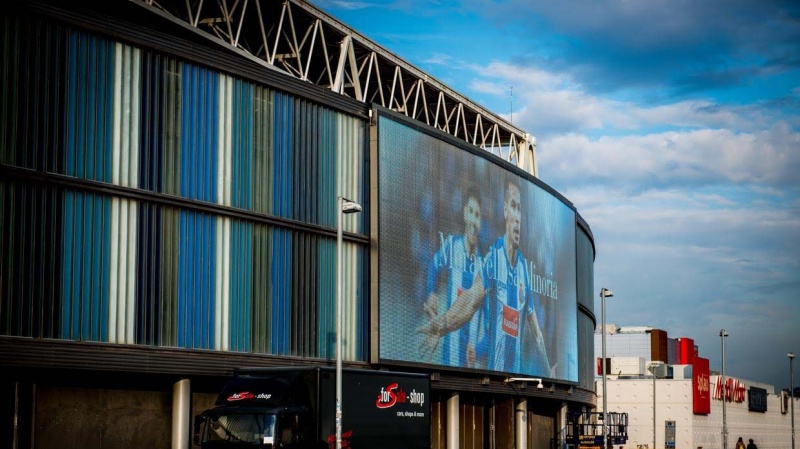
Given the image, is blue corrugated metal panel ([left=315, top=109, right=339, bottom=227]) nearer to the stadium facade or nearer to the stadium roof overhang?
the stadium facade

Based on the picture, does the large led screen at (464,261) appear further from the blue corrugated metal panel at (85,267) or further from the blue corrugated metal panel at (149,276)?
the blue corrugated metal panel at (85,267)

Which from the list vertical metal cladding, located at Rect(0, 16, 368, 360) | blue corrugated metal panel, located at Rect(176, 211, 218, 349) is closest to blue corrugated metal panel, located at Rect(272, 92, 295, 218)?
vertical metal cladding, located at Rect(0, 16, 368, 360)

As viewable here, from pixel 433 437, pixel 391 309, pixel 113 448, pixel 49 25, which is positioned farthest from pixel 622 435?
pixel 49 25

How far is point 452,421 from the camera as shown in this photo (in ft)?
175

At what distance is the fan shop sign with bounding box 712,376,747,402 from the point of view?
105312 mm

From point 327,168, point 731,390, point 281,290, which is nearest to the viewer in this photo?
point 281,290

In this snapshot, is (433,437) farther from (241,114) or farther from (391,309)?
(241,114)

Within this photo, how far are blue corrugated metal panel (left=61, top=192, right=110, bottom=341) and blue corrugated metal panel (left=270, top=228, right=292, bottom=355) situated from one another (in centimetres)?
768

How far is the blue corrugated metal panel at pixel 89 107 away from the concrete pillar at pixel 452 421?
2303 cm

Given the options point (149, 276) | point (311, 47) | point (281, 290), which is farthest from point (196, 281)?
point (311, 47)

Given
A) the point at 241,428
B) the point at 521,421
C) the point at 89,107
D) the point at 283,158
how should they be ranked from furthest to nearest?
the point at 521,421 < the point at 283,158 < the point at 89,107 < the point at 241,428

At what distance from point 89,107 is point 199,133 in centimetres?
465

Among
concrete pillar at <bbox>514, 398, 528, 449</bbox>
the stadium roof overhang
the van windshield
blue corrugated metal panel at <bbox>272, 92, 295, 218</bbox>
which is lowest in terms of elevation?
concrete pillar at <bbox>514, 398, 528, 449</bbox>

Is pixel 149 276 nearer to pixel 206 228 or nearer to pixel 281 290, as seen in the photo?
pixel 206 228
